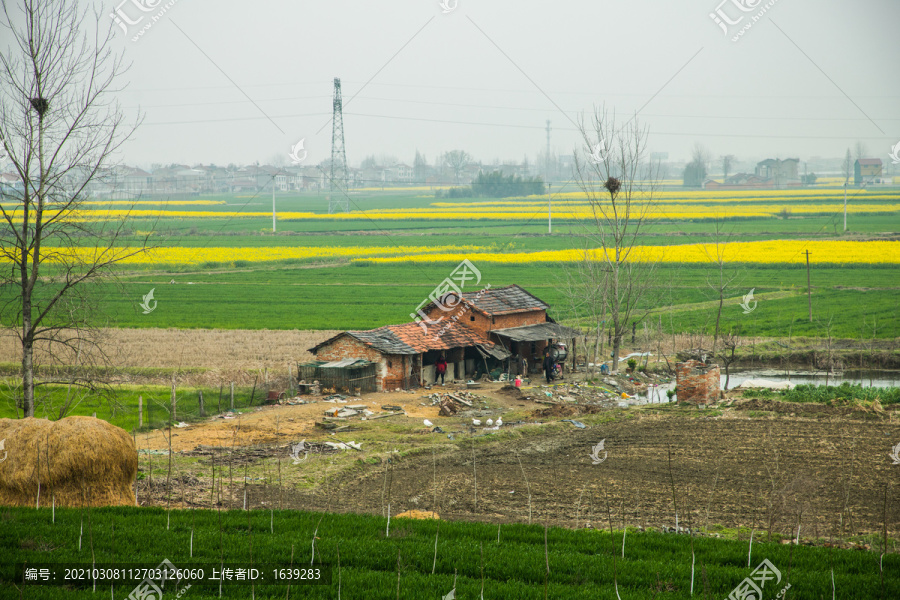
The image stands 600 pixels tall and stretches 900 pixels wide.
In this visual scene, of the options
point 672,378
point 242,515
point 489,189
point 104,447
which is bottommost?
point 672,378

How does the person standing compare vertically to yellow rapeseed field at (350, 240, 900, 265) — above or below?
below

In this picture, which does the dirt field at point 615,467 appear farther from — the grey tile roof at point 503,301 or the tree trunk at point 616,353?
the grey tile roof at point 503,301

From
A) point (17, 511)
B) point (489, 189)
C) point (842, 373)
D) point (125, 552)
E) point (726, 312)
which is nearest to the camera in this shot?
point (125, 552)

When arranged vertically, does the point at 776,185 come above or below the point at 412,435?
above

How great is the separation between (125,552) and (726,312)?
1391 inches

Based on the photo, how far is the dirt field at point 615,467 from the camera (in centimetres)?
1292

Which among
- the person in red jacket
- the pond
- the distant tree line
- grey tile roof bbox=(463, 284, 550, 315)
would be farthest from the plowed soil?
the distant tree line

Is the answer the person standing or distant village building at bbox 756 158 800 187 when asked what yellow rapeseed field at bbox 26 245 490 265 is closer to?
the person standing

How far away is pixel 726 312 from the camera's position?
39.1 meters

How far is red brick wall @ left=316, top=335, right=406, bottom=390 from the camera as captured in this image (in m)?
25.4

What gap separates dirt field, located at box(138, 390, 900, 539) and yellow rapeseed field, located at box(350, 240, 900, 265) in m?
29.6

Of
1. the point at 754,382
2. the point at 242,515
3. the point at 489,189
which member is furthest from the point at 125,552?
the point at 489,189

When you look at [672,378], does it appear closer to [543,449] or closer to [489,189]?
[543,449]

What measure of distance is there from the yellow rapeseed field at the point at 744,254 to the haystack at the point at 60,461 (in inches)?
1644
